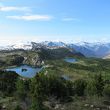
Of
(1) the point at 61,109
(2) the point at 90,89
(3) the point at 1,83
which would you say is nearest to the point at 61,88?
(2) the point at 90,89

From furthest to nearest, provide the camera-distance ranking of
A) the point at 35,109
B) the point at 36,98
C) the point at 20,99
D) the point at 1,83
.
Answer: the point at 1,83, the point at 20,99, the point at 36,98, the point at 35,109

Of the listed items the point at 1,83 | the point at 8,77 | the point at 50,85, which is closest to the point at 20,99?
the point at 50,85

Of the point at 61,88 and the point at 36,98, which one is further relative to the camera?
the point at 61,88

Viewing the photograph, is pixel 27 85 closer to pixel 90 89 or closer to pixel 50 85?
pixel 50 85

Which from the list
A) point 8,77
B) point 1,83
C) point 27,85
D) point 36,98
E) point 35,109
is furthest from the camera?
point 8,77

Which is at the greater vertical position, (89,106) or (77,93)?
(89,106)

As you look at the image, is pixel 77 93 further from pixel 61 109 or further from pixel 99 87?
pixel 61 109

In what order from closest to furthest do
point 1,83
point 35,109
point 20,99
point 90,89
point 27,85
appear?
1. point 35,109
2. point 20,99
3. point 90,89
4. point 27,85
5. point 1,83

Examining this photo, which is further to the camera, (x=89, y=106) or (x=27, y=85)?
(x=27, y=85)

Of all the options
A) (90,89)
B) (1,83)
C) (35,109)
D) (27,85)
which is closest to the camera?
(35,109)
